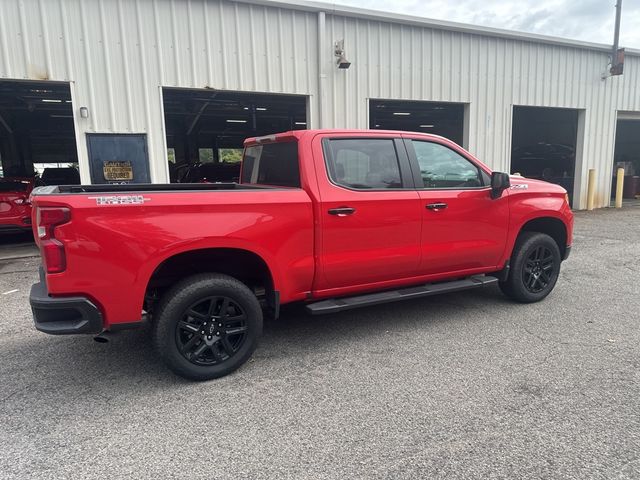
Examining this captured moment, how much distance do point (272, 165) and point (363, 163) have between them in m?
0.92

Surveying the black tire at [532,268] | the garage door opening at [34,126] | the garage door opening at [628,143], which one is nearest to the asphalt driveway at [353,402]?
the black tire at [532,268]

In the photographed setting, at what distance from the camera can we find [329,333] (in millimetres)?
4441

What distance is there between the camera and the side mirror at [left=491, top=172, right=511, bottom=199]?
15.0 feet

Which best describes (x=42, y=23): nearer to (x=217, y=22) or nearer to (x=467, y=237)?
(x=217, y=22)

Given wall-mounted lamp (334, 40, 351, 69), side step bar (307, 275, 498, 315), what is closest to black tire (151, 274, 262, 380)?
side step bar (307, 275, 498, 315)

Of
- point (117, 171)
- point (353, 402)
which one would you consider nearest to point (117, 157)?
point (117, 171)

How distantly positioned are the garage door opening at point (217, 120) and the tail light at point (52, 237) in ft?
23.1

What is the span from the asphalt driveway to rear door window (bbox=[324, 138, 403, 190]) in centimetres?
145

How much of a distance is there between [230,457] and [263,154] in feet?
9.72

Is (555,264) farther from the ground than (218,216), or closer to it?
closer to it

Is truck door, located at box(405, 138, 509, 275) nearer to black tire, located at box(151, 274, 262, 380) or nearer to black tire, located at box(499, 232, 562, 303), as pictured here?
black tire, located at box(499, 232, 562, 303)

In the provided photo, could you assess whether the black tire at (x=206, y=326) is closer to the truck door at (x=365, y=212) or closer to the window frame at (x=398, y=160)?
the truck door at (x=365, y=212)

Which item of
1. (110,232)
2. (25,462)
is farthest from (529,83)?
(25,462)

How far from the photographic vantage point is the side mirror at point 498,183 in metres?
4.57
